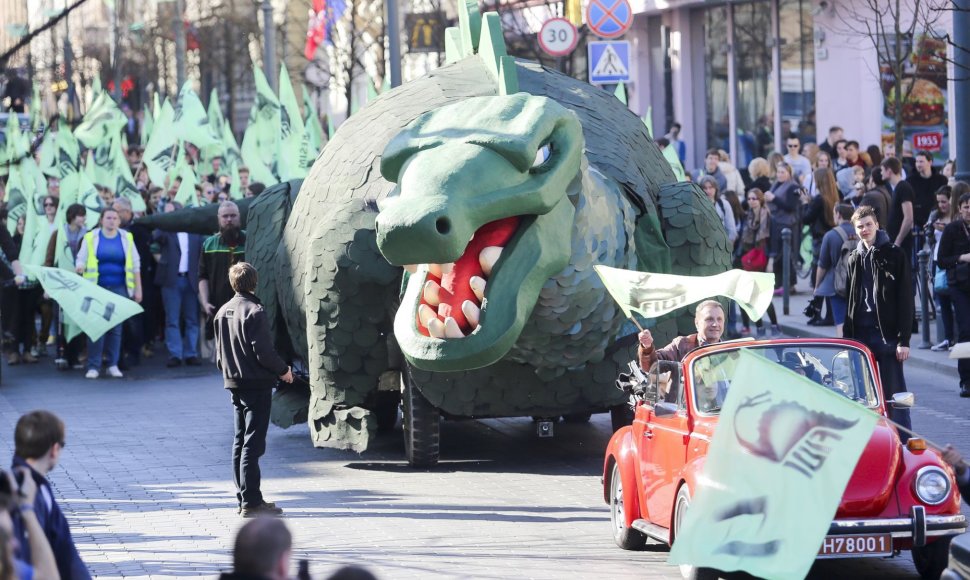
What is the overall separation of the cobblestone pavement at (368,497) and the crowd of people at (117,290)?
2.26 meters

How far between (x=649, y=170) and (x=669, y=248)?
0.79m

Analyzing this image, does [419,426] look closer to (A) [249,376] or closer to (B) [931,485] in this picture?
(A) [249,376]

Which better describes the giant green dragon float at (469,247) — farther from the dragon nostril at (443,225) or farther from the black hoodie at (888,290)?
the black hoodie at (888,290)

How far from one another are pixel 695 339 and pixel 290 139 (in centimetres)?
1535

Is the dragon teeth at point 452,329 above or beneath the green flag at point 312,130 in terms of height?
beneath

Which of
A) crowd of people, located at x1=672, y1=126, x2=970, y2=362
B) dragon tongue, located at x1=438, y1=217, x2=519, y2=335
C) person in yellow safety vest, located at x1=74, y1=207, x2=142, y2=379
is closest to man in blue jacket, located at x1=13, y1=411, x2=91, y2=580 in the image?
dragon tongue, located at x1=438, y1=217, x2=519, y2=335

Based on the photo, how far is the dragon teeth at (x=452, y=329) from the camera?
905cm

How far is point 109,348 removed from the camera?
17578 mm

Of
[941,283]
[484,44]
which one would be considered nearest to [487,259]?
[484,44]

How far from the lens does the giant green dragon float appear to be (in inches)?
359

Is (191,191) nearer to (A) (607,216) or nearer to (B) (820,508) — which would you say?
(A) (607,216)

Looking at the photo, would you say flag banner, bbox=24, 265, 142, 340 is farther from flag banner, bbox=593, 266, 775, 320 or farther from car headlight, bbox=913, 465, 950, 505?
car headlight, bbox=913, 465, 950, 505

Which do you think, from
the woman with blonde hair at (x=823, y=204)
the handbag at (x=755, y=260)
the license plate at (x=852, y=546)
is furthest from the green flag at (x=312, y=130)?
the license plate at (x=852, y=546)

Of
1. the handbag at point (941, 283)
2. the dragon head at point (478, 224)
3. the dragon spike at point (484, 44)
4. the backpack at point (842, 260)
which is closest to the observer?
the dragon head at point (478, 224)
